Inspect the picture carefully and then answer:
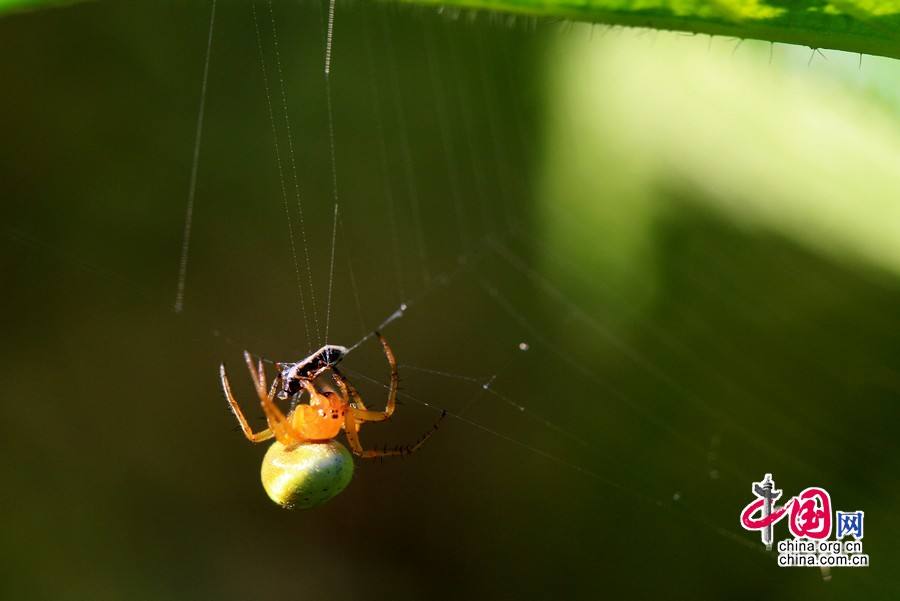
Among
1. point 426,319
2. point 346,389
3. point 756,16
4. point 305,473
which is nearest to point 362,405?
point 346,389

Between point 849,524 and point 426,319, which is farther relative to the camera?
point 426,319

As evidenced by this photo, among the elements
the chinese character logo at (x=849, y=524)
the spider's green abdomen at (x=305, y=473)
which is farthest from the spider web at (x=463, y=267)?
the spider's green abdomen at (x=305, y=473)

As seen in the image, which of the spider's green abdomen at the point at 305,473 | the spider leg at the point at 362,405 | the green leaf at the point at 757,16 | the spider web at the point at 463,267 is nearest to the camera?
the green leaf at the point at 757,16

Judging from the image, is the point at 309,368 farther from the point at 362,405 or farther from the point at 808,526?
the point at 808,526

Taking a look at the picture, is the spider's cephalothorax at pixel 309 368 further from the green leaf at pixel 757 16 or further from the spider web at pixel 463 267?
the green leaf at pixel 757 16

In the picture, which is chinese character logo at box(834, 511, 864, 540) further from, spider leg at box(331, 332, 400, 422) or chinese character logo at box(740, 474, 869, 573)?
spider leg at box(331, 332, 400, 422)

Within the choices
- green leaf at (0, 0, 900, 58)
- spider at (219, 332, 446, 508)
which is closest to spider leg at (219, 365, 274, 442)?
spider at (219, 332, 446, 508)
